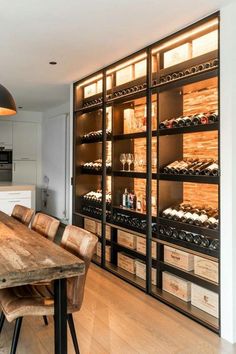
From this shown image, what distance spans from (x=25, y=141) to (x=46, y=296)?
5888 mm

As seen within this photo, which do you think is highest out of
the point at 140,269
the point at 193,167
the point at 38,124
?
the point at 38,124

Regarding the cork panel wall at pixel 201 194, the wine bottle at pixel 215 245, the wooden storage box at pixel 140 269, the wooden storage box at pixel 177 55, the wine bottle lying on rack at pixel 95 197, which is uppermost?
the wooden storage box at pixel 177 55

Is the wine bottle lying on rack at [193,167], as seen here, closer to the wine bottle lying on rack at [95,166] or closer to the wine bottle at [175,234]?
the wine bottle at [175,234]

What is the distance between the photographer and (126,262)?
3.76 meters

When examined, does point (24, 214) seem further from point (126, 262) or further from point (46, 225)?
point (126, 262)

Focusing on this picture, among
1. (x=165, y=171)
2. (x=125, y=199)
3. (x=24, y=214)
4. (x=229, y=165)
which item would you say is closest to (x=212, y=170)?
(x=229, y=165)

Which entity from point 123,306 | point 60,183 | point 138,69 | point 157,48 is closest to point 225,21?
point 157,48

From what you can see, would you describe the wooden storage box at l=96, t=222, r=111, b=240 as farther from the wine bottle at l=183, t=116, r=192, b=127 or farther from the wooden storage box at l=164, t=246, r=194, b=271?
the wine bottle at l=183, t=116, r=192, b=127

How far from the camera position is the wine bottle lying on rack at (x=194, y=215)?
2633mm

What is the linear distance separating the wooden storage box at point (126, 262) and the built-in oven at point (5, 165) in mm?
4382

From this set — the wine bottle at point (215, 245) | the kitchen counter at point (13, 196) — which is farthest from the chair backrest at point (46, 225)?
the kitchen counter at point (13, 196)

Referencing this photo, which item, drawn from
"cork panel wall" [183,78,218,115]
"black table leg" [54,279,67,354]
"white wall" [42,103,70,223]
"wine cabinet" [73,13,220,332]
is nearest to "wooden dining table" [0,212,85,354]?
"black table leg" [54,279,67,354]

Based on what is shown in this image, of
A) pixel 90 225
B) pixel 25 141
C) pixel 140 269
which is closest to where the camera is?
pixel 140 269

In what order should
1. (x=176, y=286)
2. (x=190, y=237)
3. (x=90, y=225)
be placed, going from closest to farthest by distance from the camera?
(x=190, y=237) → (x=176, y=286) → (x=90, y=225)
